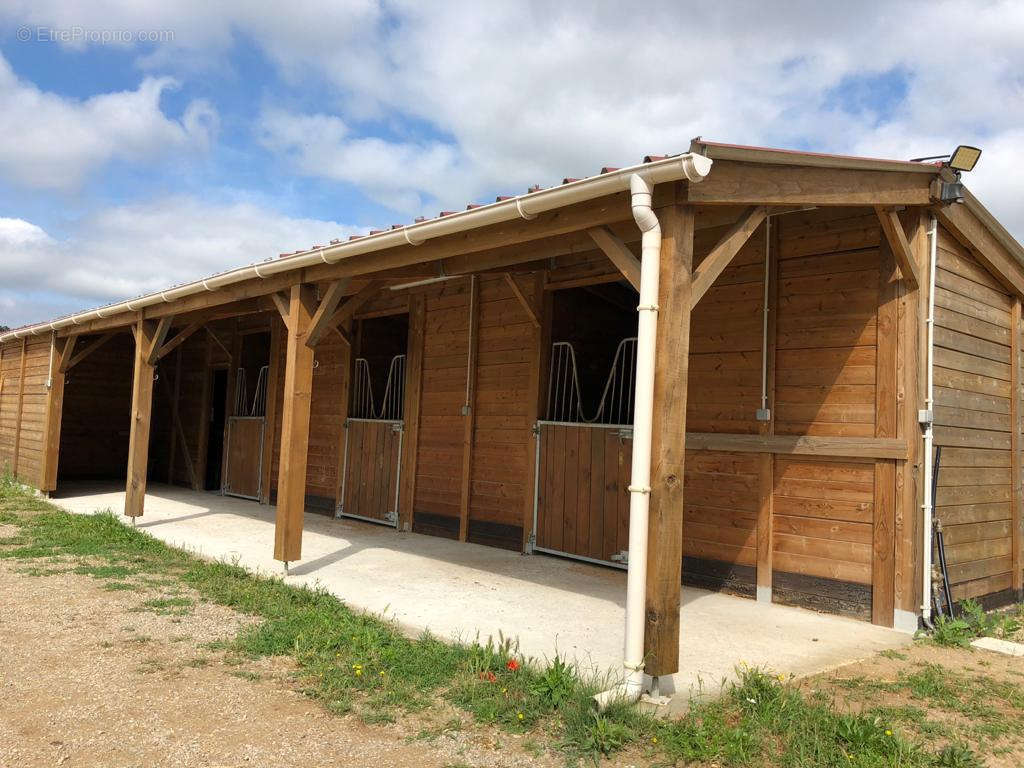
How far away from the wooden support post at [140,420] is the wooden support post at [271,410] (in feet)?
6.23

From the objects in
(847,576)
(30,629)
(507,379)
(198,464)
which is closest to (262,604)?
(30,629)

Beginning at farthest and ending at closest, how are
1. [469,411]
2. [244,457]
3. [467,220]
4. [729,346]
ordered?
[244,457] → [469,411] → [729,346] → [467,220]

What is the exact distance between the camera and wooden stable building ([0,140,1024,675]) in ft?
12.4

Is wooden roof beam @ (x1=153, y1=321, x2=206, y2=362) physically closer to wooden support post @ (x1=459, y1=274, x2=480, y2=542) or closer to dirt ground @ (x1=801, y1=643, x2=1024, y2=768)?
wooden support post @ (x1=459, y1=274, x2=480, y2=542)

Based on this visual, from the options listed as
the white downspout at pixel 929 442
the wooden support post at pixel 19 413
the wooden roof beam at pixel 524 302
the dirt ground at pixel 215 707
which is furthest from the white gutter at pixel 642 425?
the wooden support post at pixel 19 413

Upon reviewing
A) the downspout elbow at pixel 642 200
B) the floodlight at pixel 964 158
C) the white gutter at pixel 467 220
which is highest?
the floodlight at pixel 964 158

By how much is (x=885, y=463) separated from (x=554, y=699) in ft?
9.35

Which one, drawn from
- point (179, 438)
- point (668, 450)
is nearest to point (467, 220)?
point (668, 450)

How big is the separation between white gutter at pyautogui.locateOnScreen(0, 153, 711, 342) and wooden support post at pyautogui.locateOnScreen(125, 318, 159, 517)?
0.77 m

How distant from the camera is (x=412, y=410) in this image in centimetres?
820

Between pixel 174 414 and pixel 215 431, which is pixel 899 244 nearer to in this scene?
pixel 215 431

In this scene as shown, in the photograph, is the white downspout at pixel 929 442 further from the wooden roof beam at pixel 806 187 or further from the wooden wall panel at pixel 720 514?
the wooden wall panel at pixel 720 514

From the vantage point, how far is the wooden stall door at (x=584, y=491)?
6.28 m

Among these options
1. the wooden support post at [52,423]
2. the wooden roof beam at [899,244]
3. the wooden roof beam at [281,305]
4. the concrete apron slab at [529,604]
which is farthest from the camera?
the wooden support post at [52,423]
